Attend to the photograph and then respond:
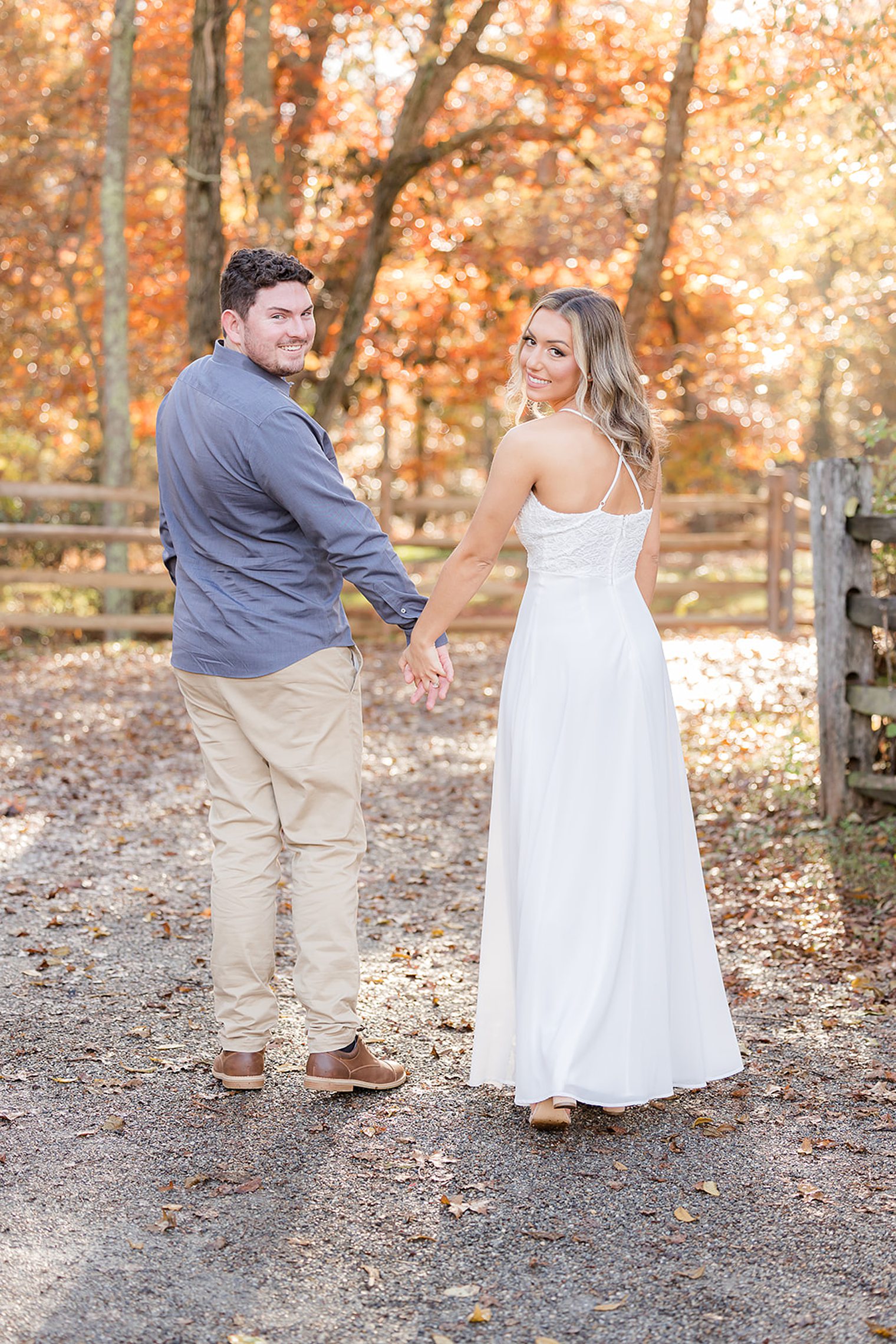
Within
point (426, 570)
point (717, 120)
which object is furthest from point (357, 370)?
point (717, 120)

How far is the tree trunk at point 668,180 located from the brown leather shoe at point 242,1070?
9512mm

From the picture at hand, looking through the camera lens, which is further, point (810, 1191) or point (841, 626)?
point (841, 626)

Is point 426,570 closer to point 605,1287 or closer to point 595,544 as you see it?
point 595,544

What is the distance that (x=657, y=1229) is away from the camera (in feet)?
9.71

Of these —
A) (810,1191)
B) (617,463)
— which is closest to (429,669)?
(617,463)

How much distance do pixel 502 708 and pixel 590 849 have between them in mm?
466

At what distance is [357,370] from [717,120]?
4838mm

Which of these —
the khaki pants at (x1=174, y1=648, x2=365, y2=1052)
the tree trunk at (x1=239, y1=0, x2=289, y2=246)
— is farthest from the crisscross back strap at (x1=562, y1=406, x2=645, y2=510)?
the tree trunk at (x1=239, y1=0, x2=289, y2=246)

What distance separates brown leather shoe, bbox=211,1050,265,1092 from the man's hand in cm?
112

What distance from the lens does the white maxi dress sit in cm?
341

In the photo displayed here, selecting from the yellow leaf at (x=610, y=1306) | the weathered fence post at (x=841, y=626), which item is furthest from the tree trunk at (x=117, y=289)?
the yellow leaf at (x=610, y=1306)

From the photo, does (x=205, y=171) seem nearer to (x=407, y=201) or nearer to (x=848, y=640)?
(x=407, y=201)

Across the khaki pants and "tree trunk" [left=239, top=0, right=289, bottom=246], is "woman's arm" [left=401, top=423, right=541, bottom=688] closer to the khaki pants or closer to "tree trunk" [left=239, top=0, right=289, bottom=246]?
the khaki pants

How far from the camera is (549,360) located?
3482 millimetres
